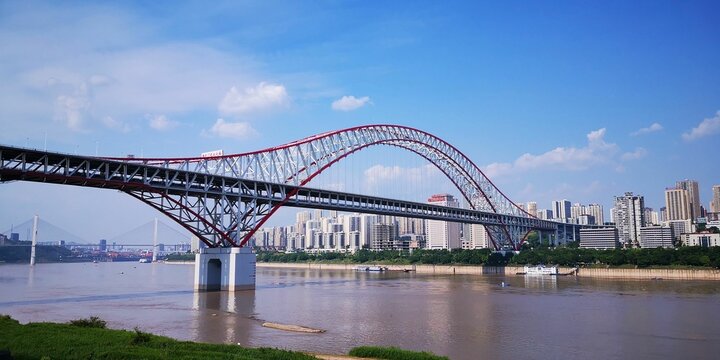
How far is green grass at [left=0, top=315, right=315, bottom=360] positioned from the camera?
12617 mm

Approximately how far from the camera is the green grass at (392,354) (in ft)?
50.1

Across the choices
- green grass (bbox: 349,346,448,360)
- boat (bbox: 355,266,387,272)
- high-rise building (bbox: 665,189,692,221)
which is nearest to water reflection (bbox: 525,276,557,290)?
boat (bbox: 355,266,387,272)

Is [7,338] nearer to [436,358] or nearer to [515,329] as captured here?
[436,358]

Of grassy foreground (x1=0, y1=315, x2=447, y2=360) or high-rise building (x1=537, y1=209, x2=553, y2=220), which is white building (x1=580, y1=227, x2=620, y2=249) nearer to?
high-rise building (x1=537, y1=209, x2=553, y2=220)

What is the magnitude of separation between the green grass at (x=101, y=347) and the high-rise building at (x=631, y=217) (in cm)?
13206

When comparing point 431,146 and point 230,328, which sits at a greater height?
point 431,146

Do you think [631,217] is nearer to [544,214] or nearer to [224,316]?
A: [544,214]

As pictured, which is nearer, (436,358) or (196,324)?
(436,358)

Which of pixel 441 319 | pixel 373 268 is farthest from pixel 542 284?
pixel 373 268

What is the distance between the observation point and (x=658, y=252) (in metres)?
65.6

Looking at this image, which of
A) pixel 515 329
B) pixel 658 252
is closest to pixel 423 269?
pixel 658 252

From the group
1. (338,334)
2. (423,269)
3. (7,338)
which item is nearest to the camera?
(7,338)

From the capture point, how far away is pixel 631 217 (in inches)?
5226

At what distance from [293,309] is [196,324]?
775 centimetres
